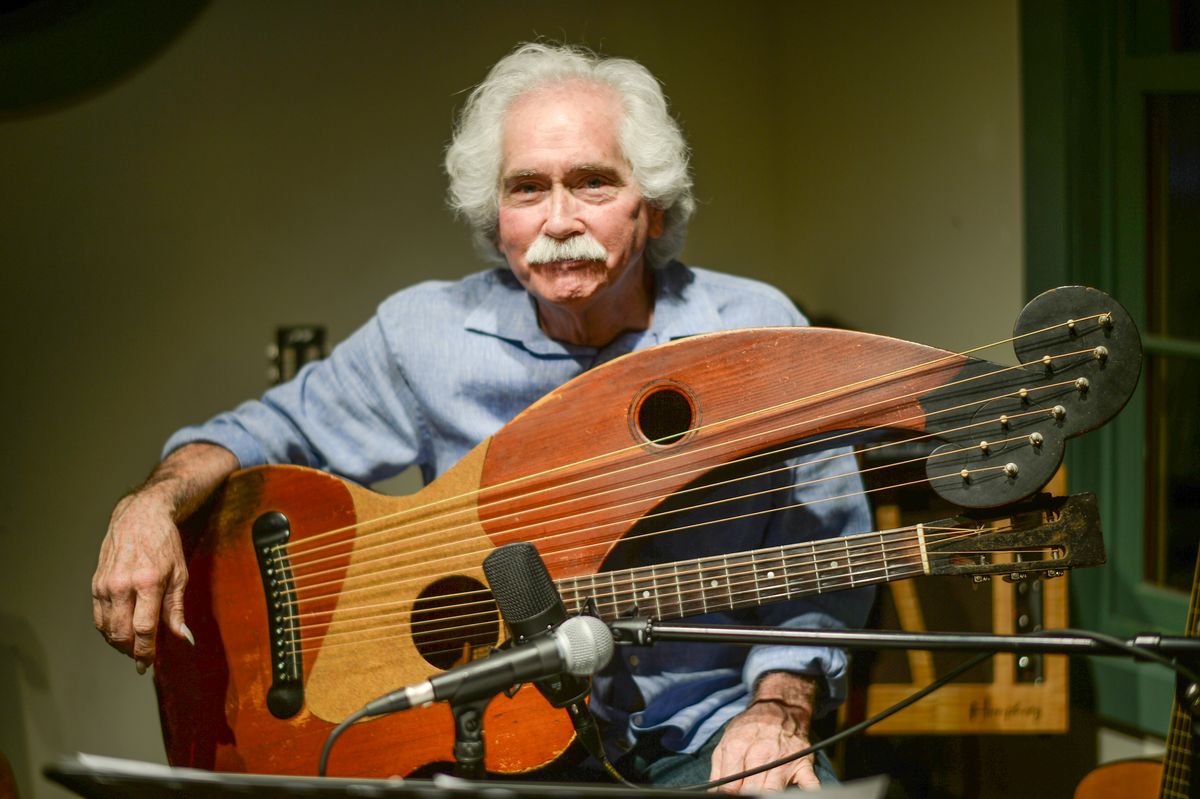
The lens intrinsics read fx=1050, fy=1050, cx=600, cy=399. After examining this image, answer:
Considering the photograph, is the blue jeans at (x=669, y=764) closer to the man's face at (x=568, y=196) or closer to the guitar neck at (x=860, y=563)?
the guitar neck at (x=860, y=563)

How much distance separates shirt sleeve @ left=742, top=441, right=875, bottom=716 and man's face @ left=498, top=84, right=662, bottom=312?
1.63 ft

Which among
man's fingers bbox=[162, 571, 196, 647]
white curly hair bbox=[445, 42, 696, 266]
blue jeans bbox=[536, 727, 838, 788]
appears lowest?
blue jeans bbox=[536, 727, 838, 788]

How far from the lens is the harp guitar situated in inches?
54.1

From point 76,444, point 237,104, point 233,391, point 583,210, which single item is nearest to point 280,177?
point 237,104

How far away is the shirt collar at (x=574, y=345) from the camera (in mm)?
1981

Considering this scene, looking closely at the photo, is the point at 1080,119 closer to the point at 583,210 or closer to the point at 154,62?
the point at 583,210

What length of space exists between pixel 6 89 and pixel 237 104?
52 centimetres

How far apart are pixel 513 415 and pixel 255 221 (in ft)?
3.83

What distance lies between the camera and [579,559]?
1.64 metres

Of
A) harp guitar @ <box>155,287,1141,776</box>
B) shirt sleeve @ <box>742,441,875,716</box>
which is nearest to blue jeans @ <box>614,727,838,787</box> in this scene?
shirt sleeve @ <box>742,441,875,716</box>

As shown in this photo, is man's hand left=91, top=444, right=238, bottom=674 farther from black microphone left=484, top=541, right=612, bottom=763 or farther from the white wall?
the white wall

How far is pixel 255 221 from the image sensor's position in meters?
2.77

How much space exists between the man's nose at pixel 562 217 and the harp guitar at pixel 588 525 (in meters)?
0.30

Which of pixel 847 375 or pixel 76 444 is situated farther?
pixel 76 444
